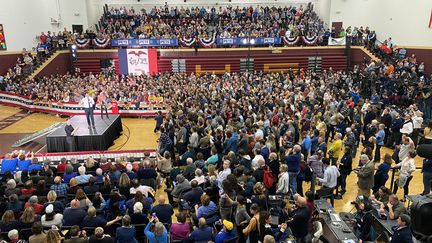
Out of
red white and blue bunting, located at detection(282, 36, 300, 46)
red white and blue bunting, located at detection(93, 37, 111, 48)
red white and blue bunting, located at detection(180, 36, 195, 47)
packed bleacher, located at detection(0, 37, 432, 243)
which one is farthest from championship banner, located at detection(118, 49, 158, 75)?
packed bleacher, located at detection(0, 37, 432, 243)

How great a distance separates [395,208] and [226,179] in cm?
302

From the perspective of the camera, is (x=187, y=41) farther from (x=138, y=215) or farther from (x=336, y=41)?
(x=138, y=215)

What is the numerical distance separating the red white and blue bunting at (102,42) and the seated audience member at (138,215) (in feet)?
74.6

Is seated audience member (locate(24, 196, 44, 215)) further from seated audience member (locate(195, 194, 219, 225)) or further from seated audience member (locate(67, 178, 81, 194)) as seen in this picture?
seated audience member (locate(195, 194, 219, 225))

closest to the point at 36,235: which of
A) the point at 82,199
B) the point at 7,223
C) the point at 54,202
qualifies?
the point at 7,223

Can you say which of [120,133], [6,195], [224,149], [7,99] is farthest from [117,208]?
[7,99]

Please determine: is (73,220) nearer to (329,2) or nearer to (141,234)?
(141,234)

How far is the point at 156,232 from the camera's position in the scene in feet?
18.1

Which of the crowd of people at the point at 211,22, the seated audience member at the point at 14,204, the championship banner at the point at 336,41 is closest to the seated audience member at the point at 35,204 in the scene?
the seated audience member at the point at 14,204

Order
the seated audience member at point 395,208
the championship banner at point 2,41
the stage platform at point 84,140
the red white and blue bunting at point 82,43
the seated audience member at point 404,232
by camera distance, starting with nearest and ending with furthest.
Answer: the seated audience member at point 404,232 < the seated audience member at point 395,208 < the stage platform at point 84,140 < the championship banner at point 2,41 < the red white and blue bunting at point 82,43

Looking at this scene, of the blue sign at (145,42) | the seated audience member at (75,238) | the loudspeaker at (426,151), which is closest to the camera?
the loudspeaker at (426,151)

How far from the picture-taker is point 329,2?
2917 cm

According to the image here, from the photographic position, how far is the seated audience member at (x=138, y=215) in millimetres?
6215

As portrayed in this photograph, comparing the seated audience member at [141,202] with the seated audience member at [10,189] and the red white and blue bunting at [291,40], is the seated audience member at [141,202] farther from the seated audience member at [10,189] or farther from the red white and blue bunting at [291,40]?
the red white and blue bunting at [291,40]
